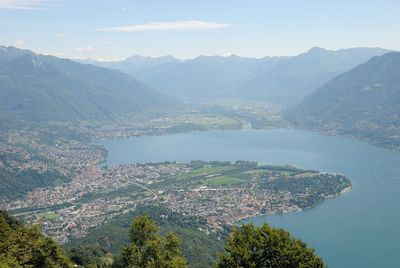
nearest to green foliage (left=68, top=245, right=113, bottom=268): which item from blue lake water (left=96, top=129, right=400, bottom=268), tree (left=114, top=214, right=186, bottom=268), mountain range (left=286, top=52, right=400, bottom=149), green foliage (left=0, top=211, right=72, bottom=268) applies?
green foliage (left=0, top=211, right=72, bottom=268)

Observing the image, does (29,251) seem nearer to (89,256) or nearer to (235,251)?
(235,251)

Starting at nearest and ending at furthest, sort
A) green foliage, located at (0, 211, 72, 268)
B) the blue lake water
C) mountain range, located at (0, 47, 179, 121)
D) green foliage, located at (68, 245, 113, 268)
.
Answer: green foliage, located at (0, 211, 72, 268), green foliage, located at (68, 245, 113, 268), the blue lake water, mountain range, located at (0, 47, 179, 121)

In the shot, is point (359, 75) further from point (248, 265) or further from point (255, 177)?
point (248, 265)

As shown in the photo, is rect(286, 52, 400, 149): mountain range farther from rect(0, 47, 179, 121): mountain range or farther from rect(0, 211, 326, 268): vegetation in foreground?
rect(0, 211, 326, 268): vegetation in foreground

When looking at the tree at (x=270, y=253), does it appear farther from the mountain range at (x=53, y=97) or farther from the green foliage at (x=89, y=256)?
the mountain range at (x=53, y=97)

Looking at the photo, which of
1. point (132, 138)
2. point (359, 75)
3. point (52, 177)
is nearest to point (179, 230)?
point (52, 177)

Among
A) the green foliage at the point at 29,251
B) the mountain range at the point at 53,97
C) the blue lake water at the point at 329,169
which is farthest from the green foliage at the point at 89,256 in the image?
the mountain range at the point at 53,97
